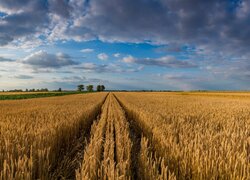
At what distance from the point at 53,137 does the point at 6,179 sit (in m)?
2.24

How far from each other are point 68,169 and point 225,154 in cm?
317

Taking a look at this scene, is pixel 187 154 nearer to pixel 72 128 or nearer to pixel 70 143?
pixel 70 143

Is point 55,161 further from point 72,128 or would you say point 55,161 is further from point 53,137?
point 72,128

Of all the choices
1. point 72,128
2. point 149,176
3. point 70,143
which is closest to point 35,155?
point 149,176

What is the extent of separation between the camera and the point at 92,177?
312 centimetres

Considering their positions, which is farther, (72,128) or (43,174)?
(72,128)

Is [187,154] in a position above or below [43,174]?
above

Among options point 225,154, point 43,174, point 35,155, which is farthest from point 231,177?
point 35,155

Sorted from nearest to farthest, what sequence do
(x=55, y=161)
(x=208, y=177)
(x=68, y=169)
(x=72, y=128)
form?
1. (x=208, y=177)
2. (x=68, y=169)
3. (x=55, y=161)
4. (x=72, y=128)

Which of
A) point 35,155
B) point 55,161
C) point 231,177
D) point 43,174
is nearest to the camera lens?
point 231,177

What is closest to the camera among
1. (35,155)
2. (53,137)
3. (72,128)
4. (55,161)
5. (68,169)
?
(35,155)

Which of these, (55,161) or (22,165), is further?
(55,161)

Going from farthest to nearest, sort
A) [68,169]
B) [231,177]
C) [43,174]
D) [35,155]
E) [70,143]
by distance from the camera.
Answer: [70,143] < [68,169] < [35,155] < [43,174] < [231,177]

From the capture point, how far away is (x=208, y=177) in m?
3.06
